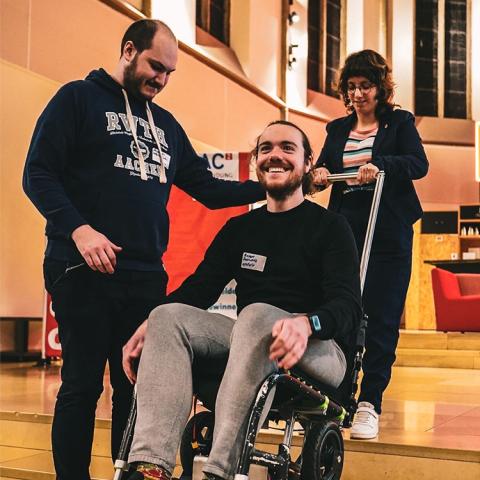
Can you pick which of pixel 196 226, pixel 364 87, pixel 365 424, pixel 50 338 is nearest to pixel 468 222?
pixel 50 338

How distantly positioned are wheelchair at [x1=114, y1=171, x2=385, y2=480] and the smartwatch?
0.12 meters

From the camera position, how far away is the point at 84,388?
2133 millimetres

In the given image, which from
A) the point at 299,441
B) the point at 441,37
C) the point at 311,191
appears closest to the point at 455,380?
the point at 299,441

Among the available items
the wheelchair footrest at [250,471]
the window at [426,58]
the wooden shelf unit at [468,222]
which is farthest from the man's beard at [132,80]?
the window at [426,58]

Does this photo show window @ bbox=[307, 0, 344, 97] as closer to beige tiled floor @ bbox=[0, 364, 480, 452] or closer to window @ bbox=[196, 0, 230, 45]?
window @ bbox=[196, 0, 230, 45]

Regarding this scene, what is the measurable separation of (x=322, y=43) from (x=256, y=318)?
1096 cm

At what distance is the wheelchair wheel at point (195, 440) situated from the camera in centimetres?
214

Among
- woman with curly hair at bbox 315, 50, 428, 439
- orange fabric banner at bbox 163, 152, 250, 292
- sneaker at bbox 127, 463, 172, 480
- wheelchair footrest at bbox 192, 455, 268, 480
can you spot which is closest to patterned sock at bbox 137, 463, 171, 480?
sneaker at bbox 127, 463, 172, 480

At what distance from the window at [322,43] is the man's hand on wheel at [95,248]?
34.1 feet

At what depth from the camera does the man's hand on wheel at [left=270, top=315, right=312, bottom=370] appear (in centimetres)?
177

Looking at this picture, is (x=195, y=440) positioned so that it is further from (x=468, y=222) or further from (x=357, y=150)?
(x=468, y=222)

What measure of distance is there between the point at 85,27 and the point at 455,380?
4.10 metres

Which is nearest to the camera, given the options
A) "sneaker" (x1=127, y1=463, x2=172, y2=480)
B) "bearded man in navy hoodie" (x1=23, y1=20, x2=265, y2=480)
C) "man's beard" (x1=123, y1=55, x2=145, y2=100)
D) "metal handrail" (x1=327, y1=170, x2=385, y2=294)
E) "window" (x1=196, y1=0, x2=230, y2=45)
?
"sneaker" (x1=127, y1=463, x2=172, y2=480)

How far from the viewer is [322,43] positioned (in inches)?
482
